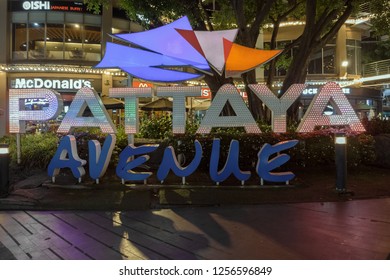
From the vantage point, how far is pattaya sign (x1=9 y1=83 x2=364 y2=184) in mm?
8906

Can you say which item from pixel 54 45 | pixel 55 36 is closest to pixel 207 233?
pixel 54 45

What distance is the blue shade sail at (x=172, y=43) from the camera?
32.9 ft

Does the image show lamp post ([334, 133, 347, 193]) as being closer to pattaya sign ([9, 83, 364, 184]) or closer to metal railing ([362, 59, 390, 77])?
pattaya sign ([9, 83, 364, 184])

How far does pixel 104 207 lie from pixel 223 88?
A: 13.7ft

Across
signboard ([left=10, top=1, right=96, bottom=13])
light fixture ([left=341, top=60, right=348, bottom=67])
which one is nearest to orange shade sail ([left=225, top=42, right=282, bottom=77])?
signboard ([left=10, top=1, right=96, bottom=13])

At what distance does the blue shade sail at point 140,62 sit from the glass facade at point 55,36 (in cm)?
1593

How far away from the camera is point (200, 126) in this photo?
31.0 ft

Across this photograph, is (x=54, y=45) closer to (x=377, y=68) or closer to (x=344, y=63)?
(x=344, y=63)

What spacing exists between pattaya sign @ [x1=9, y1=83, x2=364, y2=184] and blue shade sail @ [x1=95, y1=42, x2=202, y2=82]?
120 cm

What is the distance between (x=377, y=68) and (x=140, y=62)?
81.1 ft

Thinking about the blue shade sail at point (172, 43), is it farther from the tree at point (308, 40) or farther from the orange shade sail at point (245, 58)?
the tree at point (308, 40)

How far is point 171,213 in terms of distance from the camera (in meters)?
7.01

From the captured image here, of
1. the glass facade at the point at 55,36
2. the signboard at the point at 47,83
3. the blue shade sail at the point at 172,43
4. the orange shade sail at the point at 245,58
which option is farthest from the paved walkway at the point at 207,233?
the glass facade at the point at 55,36

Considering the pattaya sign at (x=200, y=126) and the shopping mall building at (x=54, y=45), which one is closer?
the pattaya sign at (x=200, y=126)
